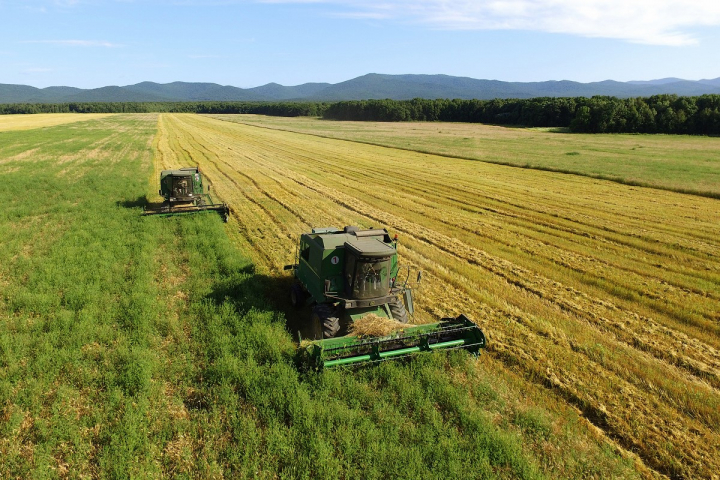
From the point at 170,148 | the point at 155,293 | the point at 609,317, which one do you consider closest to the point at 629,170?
the point at 609,317

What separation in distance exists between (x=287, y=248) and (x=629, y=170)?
28858mm

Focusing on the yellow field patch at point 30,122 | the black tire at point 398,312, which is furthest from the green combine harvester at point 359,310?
the yellow field patch at point 30,122

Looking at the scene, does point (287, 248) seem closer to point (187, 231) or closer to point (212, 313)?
point (187, 231)

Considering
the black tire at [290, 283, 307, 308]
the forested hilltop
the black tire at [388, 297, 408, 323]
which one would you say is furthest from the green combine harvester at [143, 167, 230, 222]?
the forested hilltop

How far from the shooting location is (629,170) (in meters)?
30.5

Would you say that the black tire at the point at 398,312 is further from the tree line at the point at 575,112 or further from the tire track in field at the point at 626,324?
the tree line at the point at 575,112

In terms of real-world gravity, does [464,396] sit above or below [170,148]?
below

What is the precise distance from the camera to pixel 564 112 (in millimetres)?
86375

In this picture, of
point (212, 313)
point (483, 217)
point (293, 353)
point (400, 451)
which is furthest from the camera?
point (483, 217)

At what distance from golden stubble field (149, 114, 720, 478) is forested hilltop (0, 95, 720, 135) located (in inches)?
2250

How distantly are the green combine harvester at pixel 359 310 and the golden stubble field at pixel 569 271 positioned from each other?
3.55 feet

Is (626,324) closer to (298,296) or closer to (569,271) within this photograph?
(569,271)

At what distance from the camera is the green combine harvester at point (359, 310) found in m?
6.92

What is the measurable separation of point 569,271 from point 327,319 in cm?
817
